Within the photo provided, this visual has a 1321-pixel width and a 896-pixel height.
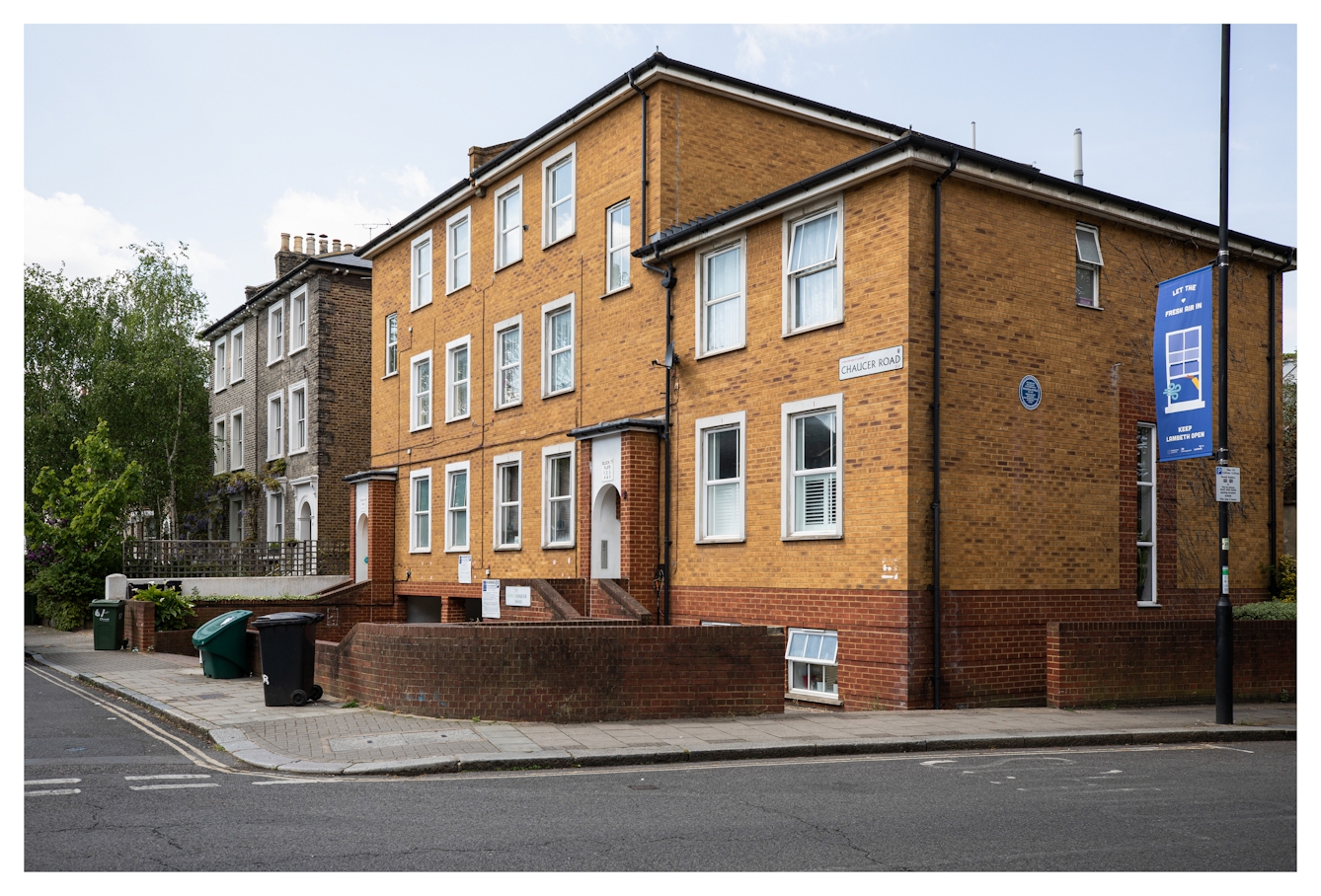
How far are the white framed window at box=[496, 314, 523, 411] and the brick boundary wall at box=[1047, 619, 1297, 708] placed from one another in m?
12.5

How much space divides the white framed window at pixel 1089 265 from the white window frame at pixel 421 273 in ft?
50.4

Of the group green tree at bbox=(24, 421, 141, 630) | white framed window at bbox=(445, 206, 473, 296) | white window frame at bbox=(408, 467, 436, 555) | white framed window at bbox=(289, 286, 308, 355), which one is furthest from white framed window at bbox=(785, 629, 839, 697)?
white framed window at bbox=(289, 286, 308, 355)

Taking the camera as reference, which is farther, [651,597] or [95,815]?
[651,597]

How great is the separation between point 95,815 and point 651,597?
1158 cm

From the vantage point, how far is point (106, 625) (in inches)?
956

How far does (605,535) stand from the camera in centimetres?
2030

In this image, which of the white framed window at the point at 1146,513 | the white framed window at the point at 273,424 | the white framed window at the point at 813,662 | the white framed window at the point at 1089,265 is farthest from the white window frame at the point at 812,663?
the white framed window at the point at 273,424

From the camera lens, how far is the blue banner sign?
14.0 meters

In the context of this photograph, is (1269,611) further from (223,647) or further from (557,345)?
(223,647)

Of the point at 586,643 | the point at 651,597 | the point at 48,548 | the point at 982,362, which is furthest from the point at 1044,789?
the point at 48,548

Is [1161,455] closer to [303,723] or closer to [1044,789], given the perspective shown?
[1044,789]

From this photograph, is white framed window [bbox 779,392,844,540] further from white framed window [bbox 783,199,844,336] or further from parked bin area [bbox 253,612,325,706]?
parked bin area [bbox 253,612,325,706]

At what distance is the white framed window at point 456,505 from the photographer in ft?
84.3

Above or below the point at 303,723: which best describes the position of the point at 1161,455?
above
